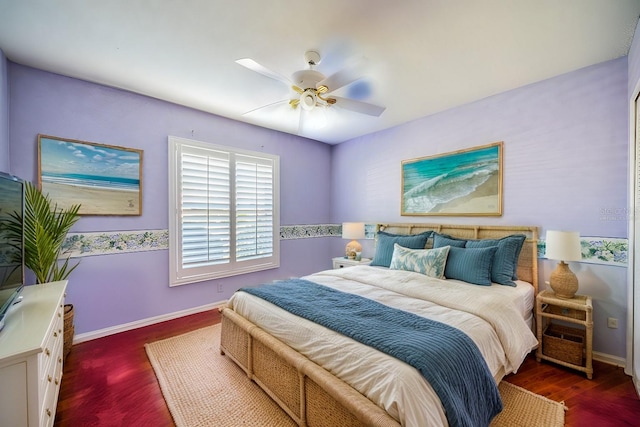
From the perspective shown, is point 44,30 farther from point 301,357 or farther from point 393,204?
point 393,204

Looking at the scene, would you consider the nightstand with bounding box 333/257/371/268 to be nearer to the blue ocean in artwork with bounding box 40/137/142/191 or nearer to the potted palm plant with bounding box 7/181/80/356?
the blue ocean in artwork with bounding box 40/137/142/191

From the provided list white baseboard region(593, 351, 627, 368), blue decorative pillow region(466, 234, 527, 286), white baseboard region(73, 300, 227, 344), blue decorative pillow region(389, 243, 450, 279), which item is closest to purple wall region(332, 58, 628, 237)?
blue decorative pillow region(466, 234, 527, 286)

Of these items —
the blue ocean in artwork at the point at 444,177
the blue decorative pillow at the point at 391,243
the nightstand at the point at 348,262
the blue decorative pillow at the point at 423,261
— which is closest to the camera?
the blue decorative pillow at the point at 423,261

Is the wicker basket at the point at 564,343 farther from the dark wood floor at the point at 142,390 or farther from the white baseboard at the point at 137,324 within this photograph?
the white baseboard at the point at 137,324

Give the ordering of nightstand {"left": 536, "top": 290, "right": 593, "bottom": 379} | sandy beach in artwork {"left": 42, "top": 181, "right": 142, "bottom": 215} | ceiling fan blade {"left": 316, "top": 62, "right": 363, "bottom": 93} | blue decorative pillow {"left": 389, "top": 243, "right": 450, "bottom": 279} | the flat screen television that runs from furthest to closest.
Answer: blue decorative pillow {"left": 389, "top": 243, "right": 450, "bottom": 279} < sandy beach in artwork {"left": 42, "top": 181, "right": 142, "bottom": 215} < nightstand {"left": 536, "top": 290, "right": 593, "bottom": 379} < ceiling fan blade {"left": 316, "top": 62, "right": 363, "bottom": 93} < the flat screen television

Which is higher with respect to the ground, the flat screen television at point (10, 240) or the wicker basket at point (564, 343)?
the flat screen television at point (10, 240)

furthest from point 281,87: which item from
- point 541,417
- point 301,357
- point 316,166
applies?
point 541,417

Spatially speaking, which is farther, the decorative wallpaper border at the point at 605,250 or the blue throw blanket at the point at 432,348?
the decorative wallpaper border at the point at 605,250

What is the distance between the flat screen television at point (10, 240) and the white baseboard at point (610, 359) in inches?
172

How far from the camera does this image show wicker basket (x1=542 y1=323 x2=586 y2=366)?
2.25 m

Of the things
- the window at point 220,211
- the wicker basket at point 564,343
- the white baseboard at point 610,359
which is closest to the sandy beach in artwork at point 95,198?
the window at point 220,211

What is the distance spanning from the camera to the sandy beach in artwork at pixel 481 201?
10.2ft

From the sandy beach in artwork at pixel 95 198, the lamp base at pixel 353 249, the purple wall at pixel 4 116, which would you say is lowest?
the lamp base at pixel 353 249

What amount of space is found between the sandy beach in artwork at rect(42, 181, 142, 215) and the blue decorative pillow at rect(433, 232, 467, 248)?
353 cm
